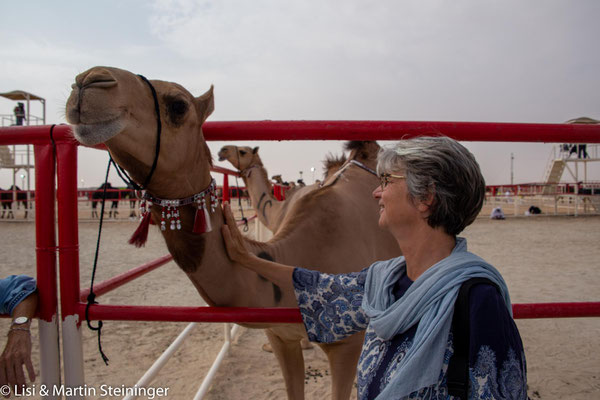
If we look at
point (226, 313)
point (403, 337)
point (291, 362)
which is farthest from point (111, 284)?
point (291, 362)

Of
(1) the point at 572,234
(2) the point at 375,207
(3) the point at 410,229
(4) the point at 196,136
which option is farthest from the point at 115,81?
(1) the point at 572,234

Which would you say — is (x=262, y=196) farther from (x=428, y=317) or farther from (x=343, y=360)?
(x=428, y=317)

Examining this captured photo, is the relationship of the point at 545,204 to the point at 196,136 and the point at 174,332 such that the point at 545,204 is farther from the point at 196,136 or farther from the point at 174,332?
the point at 196,136

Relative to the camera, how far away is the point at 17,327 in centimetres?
115

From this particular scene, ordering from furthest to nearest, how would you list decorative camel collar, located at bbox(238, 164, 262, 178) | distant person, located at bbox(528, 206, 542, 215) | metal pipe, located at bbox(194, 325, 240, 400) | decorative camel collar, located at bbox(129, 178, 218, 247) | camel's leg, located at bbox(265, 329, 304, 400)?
distant person, located at bbox(528, 206, 542, 215) < decorative camel collar, located at bbox(238, 164, 262, 178) < metal pipe, located at bbox(194, 325, 240, 400) < camel's leg, located at bbox(265, 329, 304, 400) < decorative camel collar, located at bbox(129, 178, 218, 247)

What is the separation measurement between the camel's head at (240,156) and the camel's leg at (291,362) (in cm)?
480

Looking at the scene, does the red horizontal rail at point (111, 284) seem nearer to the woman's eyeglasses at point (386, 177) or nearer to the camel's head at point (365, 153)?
the woman's eyeglasses at point (386, 177)

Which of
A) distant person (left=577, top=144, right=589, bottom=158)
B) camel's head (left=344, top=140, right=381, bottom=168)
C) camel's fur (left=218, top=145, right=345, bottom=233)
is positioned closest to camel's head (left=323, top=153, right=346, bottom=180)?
camel's head (left=344, top=140, right=381, bottom=168)

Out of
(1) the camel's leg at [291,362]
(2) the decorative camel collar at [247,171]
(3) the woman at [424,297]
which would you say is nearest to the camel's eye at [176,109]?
(3) the woman at [424,297]

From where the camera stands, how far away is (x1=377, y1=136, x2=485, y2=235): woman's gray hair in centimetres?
103

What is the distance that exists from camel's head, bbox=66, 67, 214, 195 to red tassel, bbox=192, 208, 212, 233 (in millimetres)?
104

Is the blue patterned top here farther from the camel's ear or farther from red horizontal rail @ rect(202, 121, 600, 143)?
the camel's ear

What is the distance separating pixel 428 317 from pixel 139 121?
1.05 metres

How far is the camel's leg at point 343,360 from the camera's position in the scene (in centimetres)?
212
